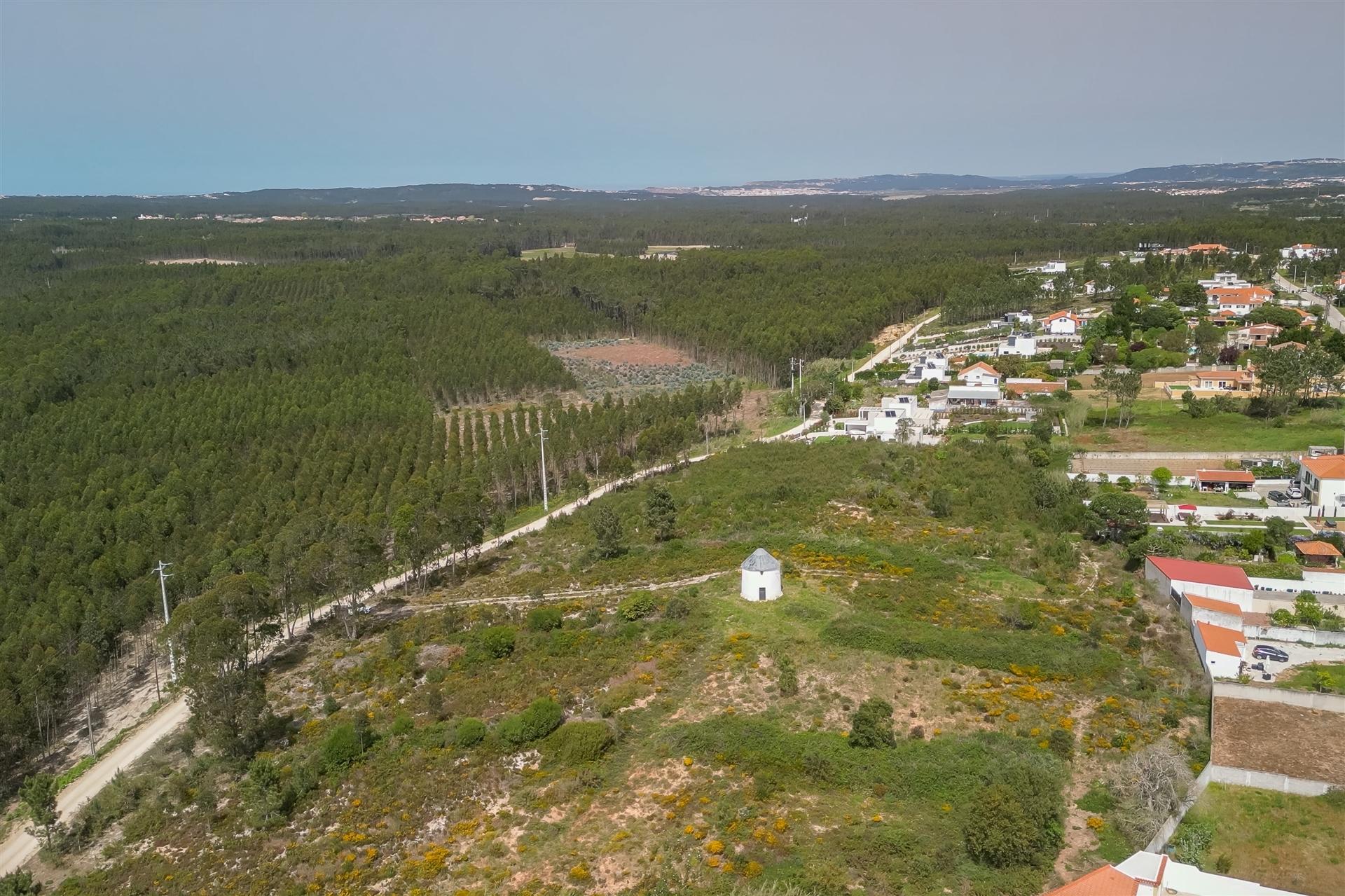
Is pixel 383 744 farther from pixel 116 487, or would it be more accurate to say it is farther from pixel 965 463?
pixel 965 463

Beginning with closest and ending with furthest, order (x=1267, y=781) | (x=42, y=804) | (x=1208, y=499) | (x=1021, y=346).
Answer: (x=1267, y=781) < (x=42, y=804) < (x=1208, y=499) < (x=1021, y=346)

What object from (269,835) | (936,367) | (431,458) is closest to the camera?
(269,835)

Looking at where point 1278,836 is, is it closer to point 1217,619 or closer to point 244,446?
point 1217,619

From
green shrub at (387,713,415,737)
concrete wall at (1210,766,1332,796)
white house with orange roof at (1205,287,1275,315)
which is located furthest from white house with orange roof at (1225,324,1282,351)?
green shrub at (387,713,415,737)

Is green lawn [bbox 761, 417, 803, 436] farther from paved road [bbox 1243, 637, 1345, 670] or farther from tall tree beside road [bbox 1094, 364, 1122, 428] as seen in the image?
paved road [bbox 1243, 637, 1345, 670]

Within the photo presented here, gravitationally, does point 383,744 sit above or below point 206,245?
below

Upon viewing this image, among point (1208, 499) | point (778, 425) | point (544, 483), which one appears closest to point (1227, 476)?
point (1208, 499)

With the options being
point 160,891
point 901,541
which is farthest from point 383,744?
point 901,541
